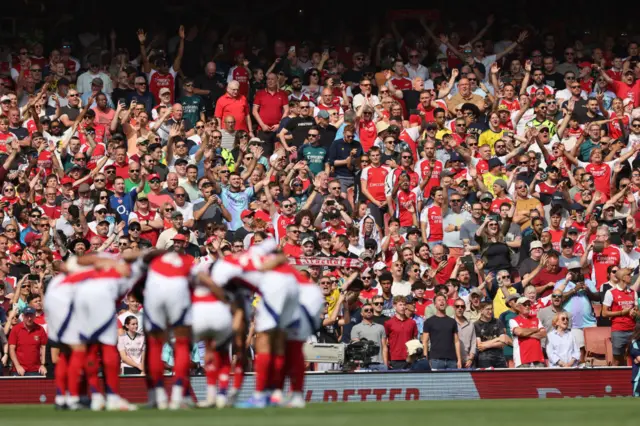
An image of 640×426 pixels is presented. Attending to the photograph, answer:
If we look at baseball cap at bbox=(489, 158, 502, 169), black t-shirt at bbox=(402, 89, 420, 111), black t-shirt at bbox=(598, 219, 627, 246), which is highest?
black t-shirt at bbox=(402, 89, 420, 111)

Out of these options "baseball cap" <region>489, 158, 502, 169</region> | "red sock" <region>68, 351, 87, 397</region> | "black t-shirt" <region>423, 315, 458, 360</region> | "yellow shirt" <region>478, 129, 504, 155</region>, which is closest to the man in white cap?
"black t-shirt" <region>423, 315, 458, 360</region>

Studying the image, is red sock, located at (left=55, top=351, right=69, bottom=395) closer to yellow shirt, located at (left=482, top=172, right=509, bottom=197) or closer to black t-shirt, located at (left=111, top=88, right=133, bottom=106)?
yellow shirt, located at (left=482, top=172, right=509, bottom=197)

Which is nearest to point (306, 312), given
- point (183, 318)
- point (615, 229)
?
point (183, 318)

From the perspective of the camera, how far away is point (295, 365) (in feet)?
50.6

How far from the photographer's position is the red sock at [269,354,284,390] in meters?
15.2

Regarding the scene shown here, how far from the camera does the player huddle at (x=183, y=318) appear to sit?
595 inches

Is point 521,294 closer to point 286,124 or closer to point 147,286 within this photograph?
point 286,124

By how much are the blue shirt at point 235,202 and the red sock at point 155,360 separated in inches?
324

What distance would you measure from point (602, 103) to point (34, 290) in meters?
11.2

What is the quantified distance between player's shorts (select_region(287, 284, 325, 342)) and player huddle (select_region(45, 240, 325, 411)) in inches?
0.4

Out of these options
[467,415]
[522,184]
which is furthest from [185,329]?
[522,184]

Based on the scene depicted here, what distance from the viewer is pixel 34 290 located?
21.4 m

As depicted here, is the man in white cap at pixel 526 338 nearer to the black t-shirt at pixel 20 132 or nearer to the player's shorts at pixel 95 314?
the player's shorts at pixel 95 314

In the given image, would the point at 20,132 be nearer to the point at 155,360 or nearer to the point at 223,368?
the point at 155,360
